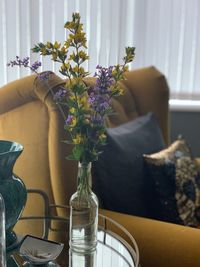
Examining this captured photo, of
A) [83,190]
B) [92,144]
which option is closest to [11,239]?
[83,190]

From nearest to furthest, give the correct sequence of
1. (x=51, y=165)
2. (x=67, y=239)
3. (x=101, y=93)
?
1. (x=101, y=93)
2. (x=67, y=239)
3. (x=51, y=165)

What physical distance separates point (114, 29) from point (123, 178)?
1234 millimetres

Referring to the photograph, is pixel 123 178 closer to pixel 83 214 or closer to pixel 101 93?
pixel 83 214

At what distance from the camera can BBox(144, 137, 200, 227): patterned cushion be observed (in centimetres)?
168

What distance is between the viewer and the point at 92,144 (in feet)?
3.63

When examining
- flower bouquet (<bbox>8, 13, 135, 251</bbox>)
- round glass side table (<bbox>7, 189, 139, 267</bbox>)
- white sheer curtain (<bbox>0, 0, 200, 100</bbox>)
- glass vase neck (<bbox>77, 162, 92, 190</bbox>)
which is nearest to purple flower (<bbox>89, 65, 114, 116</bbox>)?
flower bouquet (<bbox>8, 13, 135, 251</bbox>)

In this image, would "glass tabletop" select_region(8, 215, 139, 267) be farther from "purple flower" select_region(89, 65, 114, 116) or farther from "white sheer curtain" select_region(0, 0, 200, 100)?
"white sheer curtain" select_region(0, 0, 200, 100)

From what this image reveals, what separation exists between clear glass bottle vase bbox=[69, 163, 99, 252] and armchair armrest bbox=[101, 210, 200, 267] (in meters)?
0.22

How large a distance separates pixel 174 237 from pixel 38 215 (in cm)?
47

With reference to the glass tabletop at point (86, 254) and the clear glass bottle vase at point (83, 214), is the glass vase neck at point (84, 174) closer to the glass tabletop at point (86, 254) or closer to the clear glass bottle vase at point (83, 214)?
the clear glass bottle vase at point (83, 214)

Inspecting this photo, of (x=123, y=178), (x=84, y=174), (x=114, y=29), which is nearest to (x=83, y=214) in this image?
(x=84, y=174)

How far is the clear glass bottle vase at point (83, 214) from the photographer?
1.16 m

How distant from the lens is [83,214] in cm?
121

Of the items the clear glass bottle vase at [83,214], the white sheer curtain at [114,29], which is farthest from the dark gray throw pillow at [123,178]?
the white sheer curtain at [114,29]
